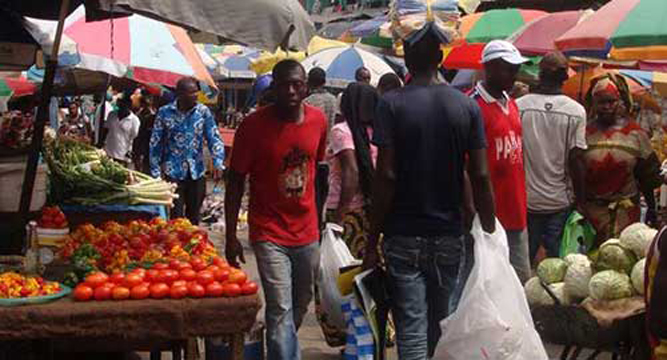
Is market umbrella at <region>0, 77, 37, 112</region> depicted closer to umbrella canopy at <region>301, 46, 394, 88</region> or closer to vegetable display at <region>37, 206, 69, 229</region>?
umbrella canopy at <region>301, 46, 394, 88</region>

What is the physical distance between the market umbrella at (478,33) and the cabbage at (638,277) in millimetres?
8491

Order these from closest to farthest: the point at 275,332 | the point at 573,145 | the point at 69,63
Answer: the point at 275,332
the point at 573,145
the point at 69,63

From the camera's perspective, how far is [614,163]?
7.52 meters

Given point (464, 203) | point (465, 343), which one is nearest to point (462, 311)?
point (465, 343)

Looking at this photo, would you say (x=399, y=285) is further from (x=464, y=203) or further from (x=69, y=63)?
(x=69, y=63)

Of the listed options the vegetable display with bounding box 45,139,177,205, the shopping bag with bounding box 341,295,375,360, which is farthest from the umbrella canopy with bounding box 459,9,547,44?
the shopping bag with bounding box 341,295,375,360

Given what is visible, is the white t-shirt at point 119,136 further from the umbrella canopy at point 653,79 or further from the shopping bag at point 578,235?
the shopping bag at point 578,235

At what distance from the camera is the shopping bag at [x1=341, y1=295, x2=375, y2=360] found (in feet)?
18.6

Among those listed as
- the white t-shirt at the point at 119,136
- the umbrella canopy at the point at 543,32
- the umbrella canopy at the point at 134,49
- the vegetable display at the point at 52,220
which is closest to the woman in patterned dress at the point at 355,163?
the vegetable display at the point at 52,220

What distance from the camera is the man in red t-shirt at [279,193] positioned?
600cm

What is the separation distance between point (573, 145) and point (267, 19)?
305 cm

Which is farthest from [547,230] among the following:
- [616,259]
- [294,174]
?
[294,174]

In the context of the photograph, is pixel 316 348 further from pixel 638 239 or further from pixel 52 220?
pixel 638 239

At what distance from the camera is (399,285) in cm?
529
